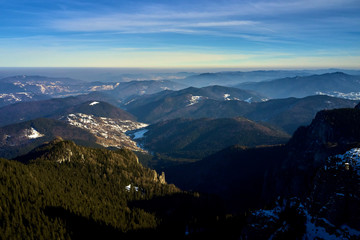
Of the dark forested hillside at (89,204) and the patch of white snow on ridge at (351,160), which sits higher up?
the patch of white snow on ridge at (351,160)

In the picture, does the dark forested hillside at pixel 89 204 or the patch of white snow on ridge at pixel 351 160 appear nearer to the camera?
the patch of white snow on ridge at pixel 351 160

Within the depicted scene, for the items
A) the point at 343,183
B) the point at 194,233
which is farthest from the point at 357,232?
the point at 194,233

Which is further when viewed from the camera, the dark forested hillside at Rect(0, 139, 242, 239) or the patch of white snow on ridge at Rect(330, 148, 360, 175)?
the dark forested hillside at Rect(0, 139, 242, 239)

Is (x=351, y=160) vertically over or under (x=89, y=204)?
over

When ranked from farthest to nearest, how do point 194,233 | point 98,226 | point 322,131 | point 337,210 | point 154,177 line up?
point 154,177 < point 322,131 < point 194,233 < point 98,226 < point 337,210

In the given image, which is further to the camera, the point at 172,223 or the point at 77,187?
the point at 77,187

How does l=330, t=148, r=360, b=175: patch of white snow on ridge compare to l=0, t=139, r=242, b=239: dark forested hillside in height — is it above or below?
above

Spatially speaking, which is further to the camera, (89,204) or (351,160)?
(89,204)

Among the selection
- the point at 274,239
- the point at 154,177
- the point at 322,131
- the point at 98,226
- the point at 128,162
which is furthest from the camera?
the point at 128,162

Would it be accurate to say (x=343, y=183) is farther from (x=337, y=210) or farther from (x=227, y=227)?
(x=227, y=227)

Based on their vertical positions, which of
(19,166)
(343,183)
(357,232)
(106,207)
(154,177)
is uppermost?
(343,183)

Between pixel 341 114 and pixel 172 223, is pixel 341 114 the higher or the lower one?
the higher one
